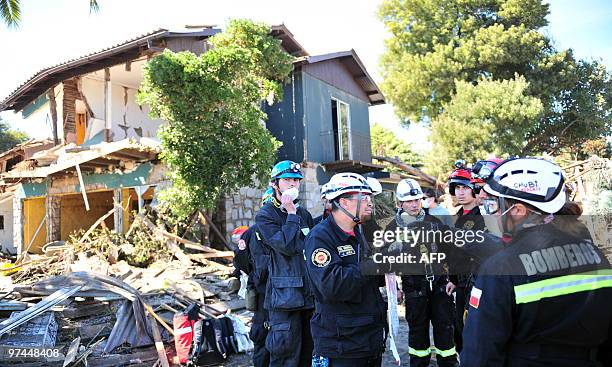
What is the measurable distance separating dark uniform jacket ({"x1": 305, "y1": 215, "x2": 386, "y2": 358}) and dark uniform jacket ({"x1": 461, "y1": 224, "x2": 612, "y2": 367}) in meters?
0.91

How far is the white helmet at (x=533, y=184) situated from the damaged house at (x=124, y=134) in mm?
9806

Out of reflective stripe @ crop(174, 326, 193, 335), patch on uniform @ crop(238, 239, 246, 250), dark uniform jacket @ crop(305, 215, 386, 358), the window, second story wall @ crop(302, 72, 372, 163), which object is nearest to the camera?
dark uniform jacket @ crop(305, 215, 386, 358)

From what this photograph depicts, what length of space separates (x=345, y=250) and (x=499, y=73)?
58.4 feet

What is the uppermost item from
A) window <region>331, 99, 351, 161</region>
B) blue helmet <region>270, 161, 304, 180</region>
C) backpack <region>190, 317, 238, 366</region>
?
window <region>331, 99, 351, 161</region>

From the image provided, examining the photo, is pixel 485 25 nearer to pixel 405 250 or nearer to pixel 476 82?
pixel 476 82

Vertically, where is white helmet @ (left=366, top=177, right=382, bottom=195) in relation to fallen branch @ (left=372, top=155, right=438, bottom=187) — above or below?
below

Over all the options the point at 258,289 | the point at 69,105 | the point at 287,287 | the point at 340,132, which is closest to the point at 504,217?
the point at 287,287

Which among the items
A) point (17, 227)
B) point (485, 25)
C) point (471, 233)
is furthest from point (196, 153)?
point (485, 25)

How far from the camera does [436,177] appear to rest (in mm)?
17203

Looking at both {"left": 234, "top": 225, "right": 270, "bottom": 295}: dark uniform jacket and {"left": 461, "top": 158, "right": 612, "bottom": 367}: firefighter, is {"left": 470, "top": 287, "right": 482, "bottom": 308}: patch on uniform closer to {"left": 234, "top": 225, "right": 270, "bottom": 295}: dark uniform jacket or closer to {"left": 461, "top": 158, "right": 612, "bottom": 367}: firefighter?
{"left": 461, "top": 158, "right": 612, "bottom": 367}: firefighter

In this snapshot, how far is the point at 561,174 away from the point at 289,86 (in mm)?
11773

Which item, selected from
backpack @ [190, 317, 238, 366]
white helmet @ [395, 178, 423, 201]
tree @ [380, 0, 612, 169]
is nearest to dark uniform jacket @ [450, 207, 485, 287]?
white helmet @ [395, 178, 423, 201]

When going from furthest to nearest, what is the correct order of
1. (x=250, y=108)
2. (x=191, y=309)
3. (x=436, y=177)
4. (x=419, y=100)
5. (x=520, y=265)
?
(x=419, y=100) < (x=436, y=177) < (x=250, y=108) < (x=191, y=309) < (x=520, y=265)

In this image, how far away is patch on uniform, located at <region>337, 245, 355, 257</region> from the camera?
269cm
